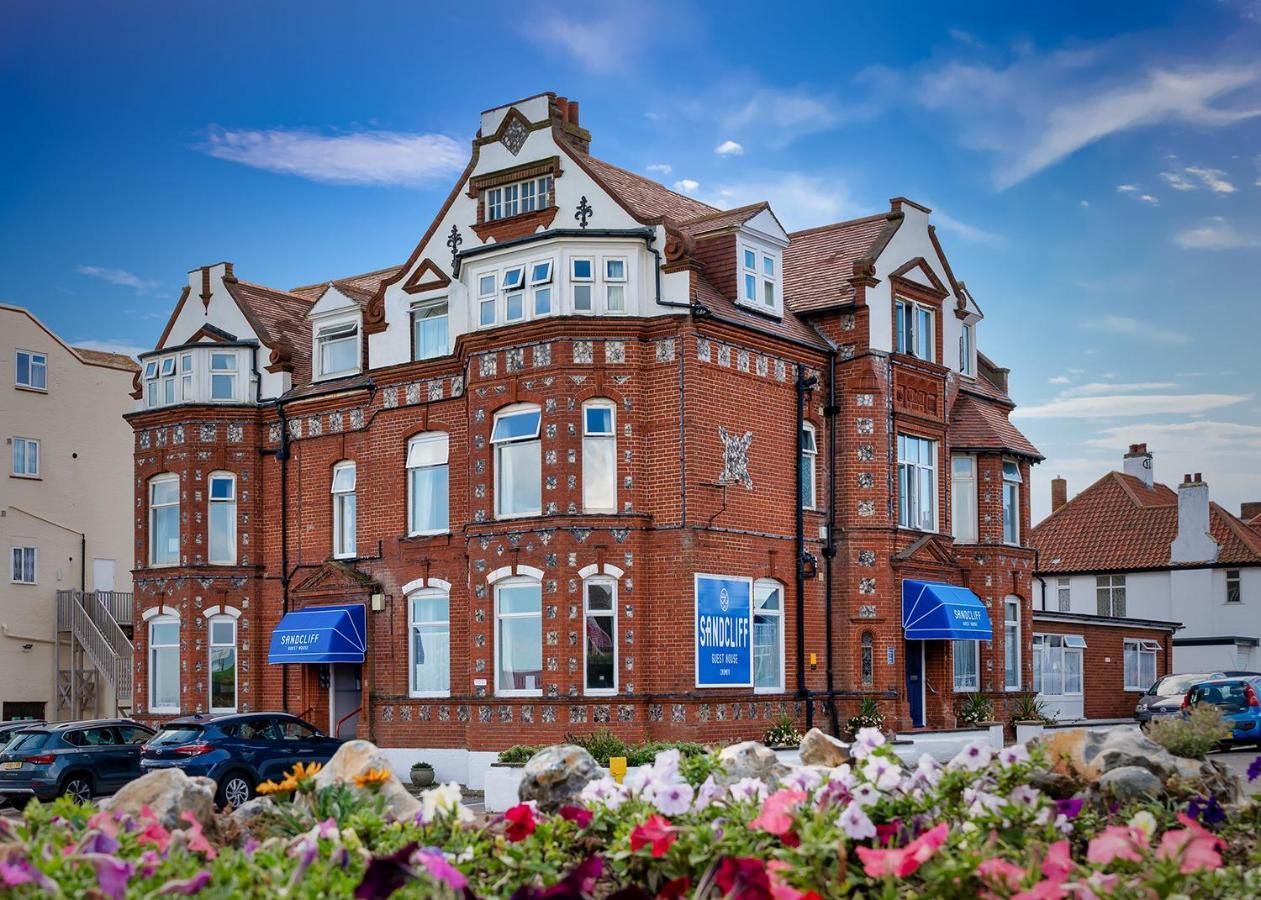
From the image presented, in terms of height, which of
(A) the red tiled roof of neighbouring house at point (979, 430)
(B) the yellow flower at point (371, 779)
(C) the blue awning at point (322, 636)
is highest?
(A) the red tiled roof of neighbouring house at point (979, 430)

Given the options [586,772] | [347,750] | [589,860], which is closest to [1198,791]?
[586,772]

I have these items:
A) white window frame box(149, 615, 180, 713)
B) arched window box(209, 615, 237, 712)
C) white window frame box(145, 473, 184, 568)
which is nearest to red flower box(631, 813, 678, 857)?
arched window box(209, 615, 237, 712)

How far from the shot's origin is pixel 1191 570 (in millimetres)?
51906

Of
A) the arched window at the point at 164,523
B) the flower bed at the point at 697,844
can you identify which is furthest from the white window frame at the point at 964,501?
the flower bed at the point at 697,844

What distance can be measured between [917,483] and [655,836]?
22.7 metres

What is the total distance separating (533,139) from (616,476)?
687 cm

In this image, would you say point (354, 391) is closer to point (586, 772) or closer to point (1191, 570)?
point (586, 772)

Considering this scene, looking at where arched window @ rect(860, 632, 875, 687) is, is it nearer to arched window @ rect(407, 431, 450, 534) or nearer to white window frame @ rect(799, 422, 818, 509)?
white window frame @ rect(799, 422, 818, 509)

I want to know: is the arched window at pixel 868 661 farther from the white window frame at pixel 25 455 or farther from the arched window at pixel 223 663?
the white window frame at pixel 25 455

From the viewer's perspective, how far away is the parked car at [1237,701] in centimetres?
3312

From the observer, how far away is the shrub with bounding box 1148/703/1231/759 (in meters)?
20.7

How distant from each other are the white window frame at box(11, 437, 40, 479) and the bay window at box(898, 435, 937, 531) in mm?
27311

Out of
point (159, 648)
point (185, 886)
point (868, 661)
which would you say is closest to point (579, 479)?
point (868, 661)

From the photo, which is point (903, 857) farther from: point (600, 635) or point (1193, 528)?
point (1193, 528)
